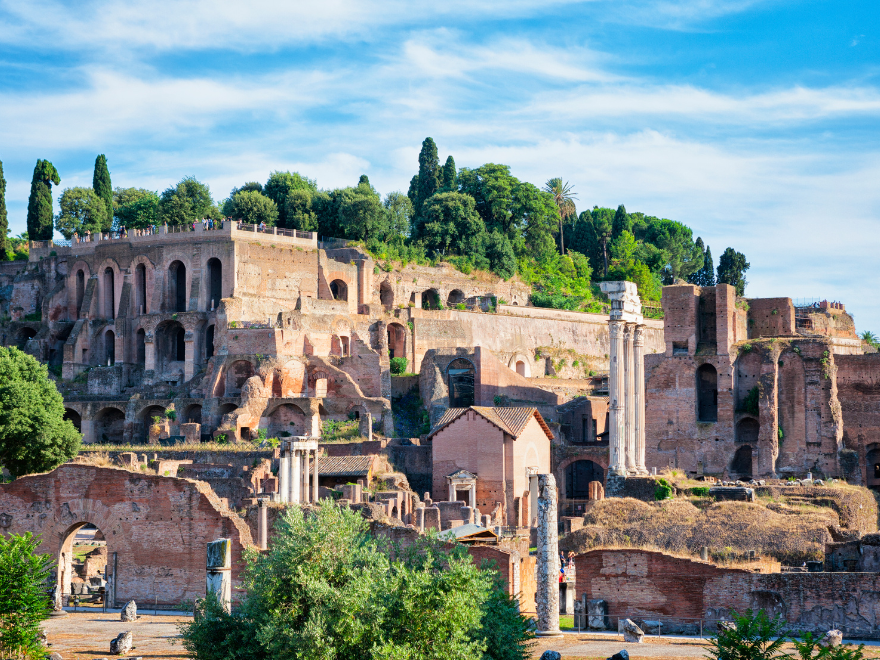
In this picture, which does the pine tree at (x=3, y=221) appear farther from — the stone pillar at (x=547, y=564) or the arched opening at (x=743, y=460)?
the stone pillar at (x=547, y=564)

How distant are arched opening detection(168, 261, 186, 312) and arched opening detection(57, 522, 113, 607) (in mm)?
19088

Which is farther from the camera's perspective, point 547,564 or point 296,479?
point 296,479

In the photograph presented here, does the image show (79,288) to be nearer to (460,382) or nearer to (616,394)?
(460,382)

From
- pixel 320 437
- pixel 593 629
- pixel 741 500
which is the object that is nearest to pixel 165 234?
pixel 320 437

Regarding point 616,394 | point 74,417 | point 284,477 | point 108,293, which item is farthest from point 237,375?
point 616,394

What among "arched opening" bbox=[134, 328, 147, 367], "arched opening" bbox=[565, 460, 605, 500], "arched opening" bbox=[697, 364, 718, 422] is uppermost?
"arched opening" bbox=[134, 328, 147, 367]

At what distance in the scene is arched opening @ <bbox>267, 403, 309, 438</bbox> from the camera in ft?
186

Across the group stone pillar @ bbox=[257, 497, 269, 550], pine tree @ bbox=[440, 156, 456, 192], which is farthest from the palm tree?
stone pillar @ bbox=[257, 497, 269, 550]

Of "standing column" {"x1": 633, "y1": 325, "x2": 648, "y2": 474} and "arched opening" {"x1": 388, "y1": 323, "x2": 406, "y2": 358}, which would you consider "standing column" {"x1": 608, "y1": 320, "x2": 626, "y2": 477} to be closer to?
"standing column" {"x1": 633, "y1": 325, "x2": 648, "y2": 474}

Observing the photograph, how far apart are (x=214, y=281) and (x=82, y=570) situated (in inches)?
1053

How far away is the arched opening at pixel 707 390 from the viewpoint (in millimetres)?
57219

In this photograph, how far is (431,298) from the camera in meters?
73.1

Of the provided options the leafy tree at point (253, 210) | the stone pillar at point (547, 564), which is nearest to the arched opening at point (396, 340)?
the leafy tree at point (253, 210)

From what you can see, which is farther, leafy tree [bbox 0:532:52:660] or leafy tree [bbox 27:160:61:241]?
leafy tree [bbox 27:160:61:241]
